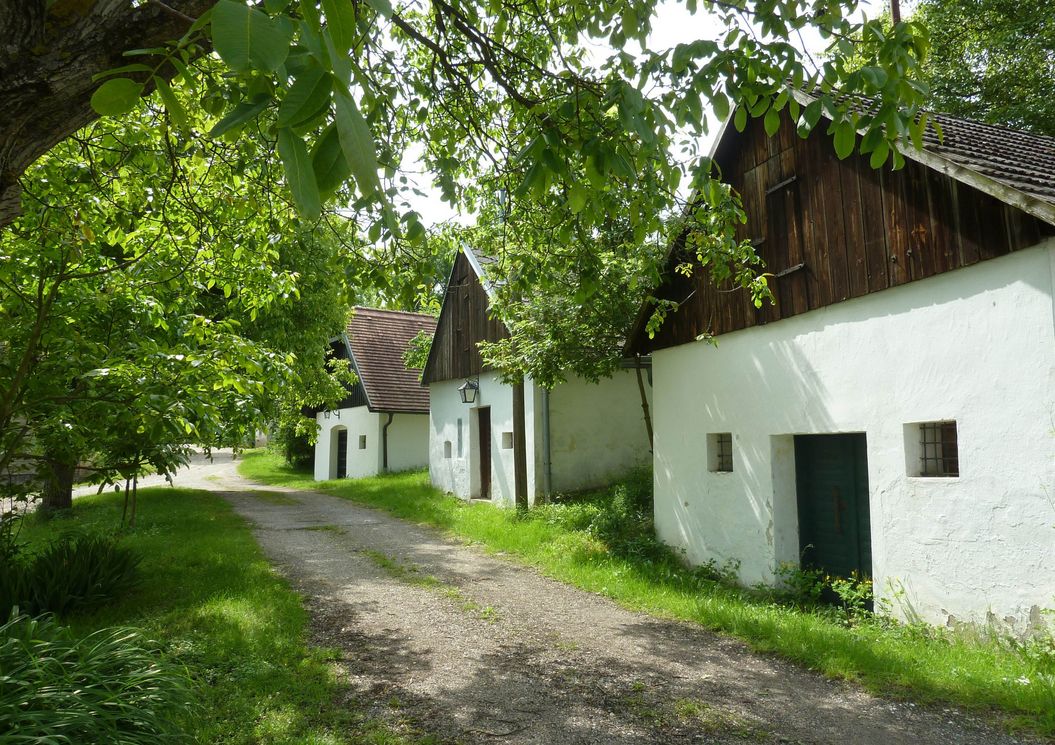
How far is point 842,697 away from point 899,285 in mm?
3706

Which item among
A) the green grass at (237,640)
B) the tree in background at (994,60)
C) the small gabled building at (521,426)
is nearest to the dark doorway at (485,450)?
the small gabled building at (521,426)

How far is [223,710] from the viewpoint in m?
4.60

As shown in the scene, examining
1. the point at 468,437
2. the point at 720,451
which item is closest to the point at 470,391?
the point at 468,437

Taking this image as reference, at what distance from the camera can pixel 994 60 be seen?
14.4 metres

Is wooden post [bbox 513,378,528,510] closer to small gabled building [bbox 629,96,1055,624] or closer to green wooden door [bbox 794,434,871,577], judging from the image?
small gabled building [bbox 629,96,1055,624]

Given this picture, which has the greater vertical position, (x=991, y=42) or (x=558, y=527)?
(x=991, y=42)

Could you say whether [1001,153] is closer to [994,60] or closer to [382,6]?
[382,6]

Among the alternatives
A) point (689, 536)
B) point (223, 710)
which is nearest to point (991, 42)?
point (689, 536)

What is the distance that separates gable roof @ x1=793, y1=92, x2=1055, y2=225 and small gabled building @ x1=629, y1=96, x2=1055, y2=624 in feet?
0.08

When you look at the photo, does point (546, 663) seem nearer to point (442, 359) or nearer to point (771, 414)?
point (771, 414)

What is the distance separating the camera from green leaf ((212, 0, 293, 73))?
109 centimetres

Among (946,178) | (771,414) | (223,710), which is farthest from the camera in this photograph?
(771,414)

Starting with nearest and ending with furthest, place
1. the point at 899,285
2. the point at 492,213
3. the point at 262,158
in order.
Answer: the point at 262,158, the point at 899,285, the point at 492,213

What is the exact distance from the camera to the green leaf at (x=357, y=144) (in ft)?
3.43
